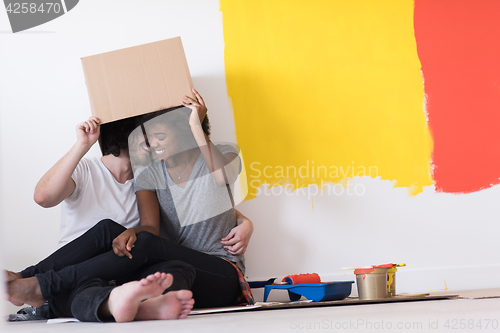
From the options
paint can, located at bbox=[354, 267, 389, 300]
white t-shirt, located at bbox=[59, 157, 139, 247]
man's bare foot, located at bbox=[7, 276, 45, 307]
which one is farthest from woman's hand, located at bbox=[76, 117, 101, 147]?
paint can, located at bbox=[354, 267, 389, 300]

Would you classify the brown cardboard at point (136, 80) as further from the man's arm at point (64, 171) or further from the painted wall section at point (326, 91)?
the painted wall section at point (326, 91)

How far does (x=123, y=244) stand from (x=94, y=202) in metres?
0.35

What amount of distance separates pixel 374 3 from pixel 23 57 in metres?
1.35

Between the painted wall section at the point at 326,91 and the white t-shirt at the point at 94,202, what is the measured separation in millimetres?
456

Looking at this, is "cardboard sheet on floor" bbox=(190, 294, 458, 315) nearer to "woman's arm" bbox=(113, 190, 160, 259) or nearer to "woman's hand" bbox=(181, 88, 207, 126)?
"woman's arm" bbox=(113, 190, 160, 259)

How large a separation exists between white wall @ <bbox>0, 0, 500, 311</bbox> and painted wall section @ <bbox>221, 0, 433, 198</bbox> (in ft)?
0.22

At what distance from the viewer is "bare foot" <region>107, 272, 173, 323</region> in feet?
2.71

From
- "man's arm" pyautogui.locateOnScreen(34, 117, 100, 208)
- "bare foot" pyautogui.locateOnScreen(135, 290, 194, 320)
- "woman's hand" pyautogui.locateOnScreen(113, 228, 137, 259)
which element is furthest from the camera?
"man's arm" pyautogui.locateOnScreen(34, 117, 100, 208)

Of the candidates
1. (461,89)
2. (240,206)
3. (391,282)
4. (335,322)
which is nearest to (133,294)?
(335,322)

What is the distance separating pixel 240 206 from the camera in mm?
1553

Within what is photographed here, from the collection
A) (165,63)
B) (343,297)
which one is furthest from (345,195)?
(165,63)

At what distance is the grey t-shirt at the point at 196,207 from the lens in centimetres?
136

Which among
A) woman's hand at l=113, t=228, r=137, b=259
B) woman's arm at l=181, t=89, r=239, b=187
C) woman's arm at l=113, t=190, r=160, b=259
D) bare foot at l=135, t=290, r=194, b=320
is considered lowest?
bare foot at l=135, t=290, r=194, b=320

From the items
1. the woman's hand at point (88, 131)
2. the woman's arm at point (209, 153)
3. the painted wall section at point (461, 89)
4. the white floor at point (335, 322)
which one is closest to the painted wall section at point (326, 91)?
the painted wall section at point (461, 89)
